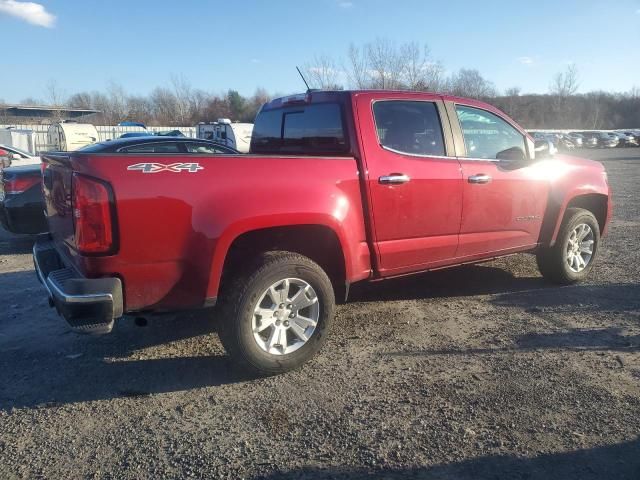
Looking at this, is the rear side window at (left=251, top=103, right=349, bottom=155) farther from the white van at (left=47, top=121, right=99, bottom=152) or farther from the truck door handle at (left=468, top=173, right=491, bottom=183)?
the white van at (left=47, top=121, right=99, bottom=152)

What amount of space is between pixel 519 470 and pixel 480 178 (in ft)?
8.88

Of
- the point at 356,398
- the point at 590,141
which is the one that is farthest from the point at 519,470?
the point at 590,141

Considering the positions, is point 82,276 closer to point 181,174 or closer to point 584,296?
point 181,174

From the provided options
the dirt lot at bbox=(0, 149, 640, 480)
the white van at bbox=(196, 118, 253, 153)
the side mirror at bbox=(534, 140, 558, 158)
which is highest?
the white van at bbox=(196, 118, 253, 153)

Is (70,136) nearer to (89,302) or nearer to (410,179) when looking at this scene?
(410,179)

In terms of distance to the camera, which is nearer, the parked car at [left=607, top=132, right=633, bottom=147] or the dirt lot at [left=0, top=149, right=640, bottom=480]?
the dirt lot at [left=0, top=149, right=640, bottom=480]

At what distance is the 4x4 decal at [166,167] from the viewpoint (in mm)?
3152

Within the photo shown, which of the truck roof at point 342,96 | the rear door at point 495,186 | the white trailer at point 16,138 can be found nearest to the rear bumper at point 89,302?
the truck roof at point 342,96

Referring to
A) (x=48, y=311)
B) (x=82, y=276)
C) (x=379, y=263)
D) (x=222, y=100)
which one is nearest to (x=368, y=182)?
(x=379, y=263)

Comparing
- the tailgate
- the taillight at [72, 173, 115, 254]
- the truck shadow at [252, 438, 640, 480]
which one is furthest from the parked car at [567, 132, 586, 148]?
the taillight at [72, 173, 115, 254]

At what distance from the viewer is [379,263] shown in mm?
4242

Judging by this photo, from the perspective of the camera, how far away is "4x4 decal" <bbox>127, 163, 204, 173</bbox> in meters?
3.15

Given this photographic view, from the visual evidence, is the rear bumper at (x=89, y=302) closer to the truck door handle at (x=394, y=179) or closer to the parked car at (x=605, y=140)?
the truck door handle at (x=394, y=179)

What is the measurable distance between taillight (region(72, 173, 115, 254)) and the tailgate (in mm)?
254
